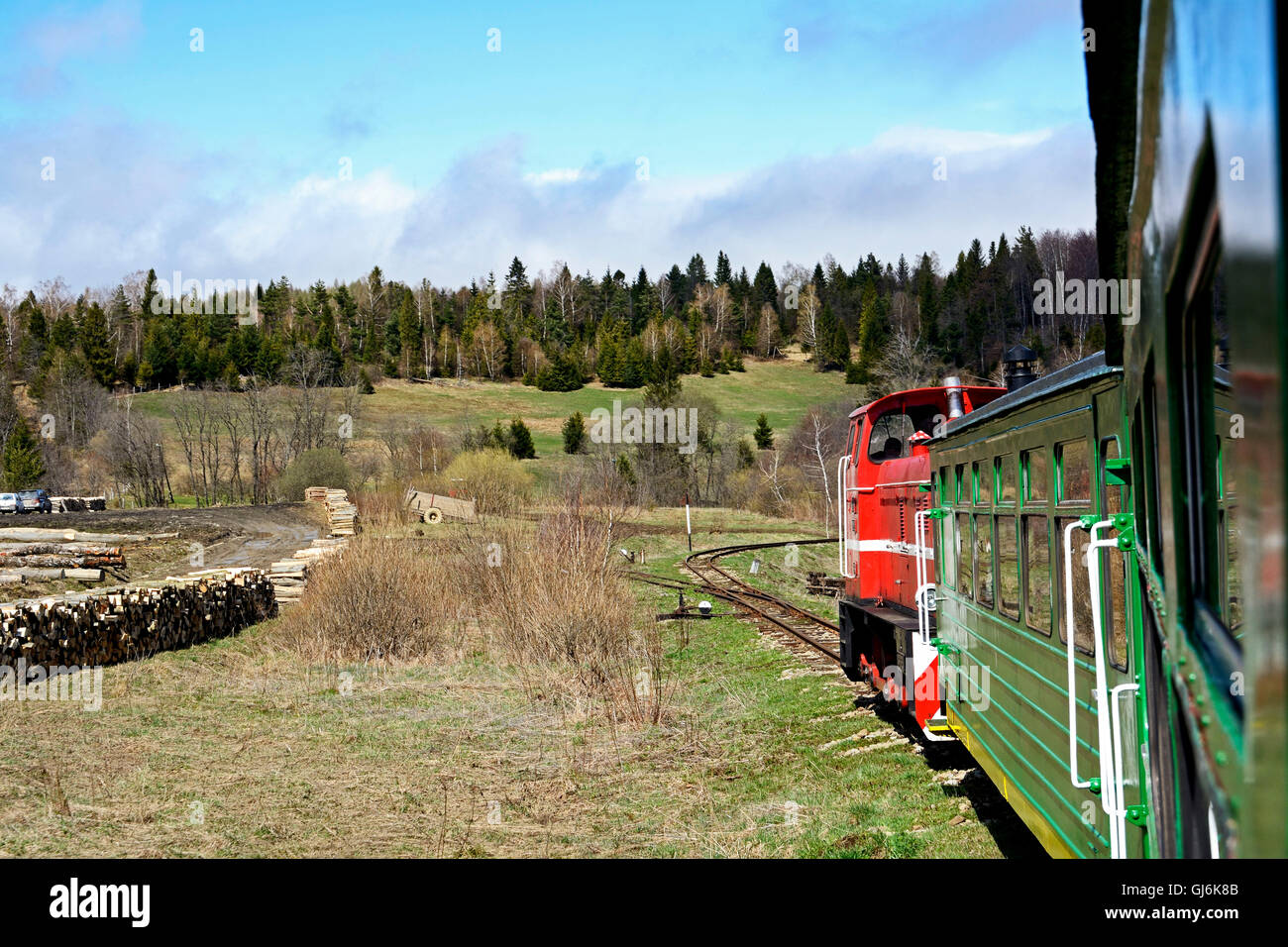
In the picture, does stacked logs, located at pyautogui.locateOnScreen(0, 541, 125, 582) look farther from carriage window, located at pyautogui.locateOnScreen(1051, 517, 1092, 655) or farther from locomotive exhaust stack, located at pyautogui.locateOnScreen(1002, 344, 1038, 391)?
carriage window, located at pyautogui.locateOnScreen(1051, 517, 1092, 655)

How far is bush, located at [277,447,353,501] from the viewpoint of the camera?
49.9 m

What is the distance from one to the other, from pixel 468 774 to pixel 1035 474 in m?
5.86

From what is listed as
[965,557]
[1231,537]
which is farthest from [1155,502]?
[965,557]

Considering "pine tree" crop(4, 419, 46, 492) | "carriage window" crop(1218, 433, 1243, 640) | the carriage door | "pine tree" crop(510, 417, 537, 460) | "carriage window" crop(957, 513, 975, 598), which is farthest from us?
"pine tree" crop(510, 417, 537, 460)

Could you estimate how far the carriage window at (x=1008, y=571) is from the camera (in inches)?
250

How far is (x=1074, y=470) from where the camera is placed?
5.04 metres

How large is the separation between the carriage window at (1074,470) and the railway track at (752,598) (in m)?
9.26

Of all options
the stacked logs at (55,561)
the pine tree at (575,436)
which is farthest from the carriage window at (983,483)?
the pine tree at (575,436)

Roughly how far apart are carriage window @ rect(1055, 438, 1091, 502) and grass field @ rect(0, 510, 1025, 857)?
9.88ft

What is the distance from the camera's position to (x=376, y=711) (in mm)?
12422

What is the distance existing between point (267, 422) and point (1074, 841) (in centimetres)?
6237

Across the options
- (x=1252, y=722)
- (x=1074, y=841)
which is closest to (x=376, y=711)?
A: (x=1074, y=841)

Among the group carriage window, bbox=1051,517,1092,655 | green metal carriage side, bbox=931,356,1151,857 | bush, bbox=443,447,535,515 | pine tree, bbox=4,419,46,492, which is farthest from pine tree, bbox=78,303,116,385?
carriage window, bbox=1051,517,1092,655
